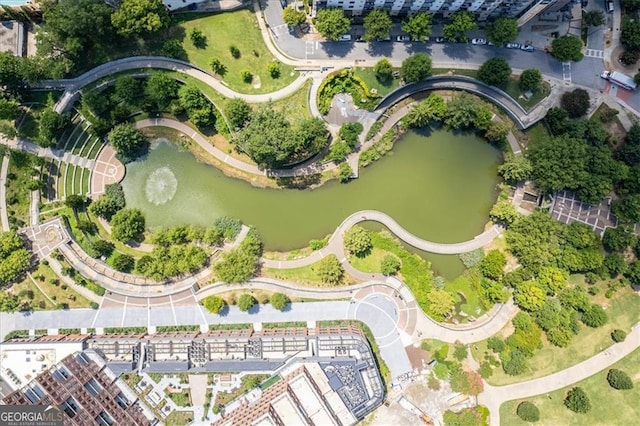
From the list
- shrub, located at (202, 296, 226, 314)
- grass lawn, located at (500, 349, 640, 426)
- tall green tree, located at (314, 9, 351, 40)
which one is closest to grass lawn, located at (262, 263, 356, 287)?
shrub, located at (202, 296, 226, 314)

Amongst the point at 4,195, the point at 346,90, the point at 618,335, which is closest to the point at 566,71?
the point at 346,90

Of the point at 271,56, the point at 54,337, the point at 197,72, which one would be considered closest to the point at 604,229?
the point at 271,56

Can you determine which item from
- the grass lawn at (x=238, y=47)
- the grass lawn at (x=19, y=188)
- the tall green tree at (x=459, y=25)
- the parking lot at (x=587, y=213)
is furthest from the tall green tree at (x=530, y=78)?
A: the grass lawn at (x=19, y=188)

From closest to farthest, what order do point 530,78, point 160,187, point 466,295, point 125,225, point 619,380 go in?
point 619,380
point 530,78
point 125,225
point 466,295
point 160,187

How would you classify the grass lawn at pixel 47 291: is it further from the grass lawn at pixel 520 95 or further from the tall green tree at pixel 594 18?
the tall green tree at pixel 594 18

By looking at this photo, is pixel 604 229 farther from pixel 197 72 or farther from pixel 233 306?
pixel 197 72

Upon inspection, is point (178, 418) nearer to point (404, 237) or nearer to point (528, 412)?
point (404, 237)
